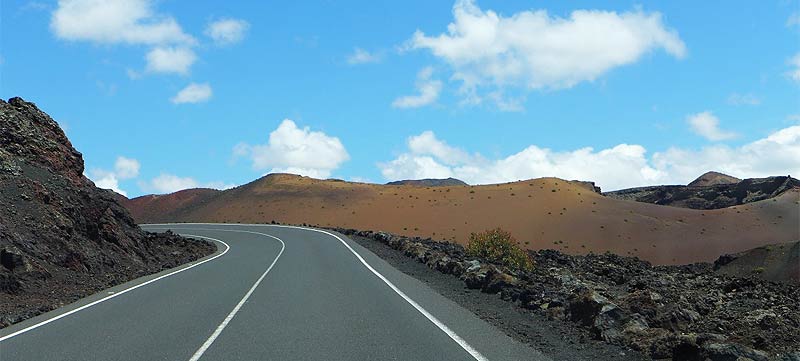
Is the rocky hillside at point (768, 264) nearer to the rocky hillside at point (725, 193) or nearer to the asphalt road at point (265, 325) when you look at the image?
the asphalt road at point (265, 325)

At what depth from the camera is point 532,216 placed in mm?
76625

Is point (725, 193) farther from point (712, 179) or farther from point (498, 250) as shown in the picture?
point (498, 250)

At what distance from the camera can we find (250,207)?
102 meters

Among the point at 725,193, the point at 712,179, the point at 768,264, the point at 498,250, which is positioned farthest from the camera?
the point at 712,179

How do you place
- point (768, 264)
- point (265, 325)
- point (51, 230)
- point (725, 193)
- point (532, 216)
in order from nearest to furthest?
point (265, 325) → point (51, 230) → point (768, 264) → point (532, 216) → point (725, 193)

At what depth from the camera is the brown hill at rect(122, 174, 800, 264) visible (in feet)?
203

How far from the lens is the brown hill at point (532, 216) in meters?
61.9

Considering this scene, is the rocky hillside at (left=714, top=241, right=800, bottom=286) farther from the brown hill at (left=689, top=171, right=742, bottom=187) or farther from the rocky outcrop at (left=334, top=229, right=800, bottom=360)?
the brown hill at (left=689, top=171, right=742, bottom=187)

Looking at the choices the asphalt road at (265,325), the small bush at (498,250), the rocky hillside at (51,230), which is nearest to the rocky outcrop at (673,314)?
the asphalt road at (265,325)

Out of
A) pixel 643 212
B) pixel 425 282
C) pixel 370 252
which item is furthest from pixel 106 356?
pixel 643 212

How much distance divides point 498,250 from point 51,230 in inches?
747

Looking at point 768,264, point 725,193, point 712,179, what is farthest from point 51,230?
point 712,179

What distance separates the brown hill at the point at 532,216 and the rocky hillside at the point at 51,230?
1595 inches

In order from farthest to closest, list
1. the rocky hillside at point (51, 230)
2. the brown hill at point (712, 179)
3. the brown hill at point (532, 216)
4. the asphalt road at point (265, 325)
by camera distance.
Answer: the brown hill at point (712, 179) → the brown hill at point (532, 216) → the rocky hillside at point (51, 230) → the asphalt road at point (265, 325)
